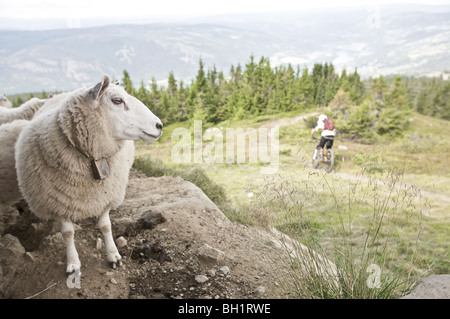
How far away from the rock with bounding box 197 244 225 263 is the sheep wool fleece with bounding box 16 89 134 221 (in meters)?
1.11

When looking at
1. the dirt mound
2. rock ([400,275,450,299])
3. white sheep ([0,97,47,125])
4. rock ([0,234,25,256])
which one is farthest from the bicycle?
rock ([0,234,25,256])

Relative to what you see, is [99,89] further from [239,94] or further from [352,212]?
[239,94]

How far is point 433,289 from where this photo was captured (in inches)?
102

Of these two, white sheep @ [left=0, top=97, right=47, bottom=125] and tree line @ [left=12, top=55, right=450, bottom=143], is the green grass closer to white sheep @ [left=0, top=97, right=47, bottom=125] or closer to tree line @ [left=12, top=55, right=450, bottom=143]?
white sheep @ [left=0, top=97, right=47, bottom=125]

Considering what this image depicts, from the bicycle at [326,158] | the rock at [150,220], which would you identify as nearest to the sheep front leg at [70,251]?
the rock at [150,220]

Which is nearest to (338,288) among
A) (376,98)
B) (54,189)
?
(54,189)

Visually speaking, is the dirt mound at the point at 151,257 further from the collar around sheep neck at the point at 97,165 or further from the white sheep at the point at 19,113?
the white sheep at the point at 19,113

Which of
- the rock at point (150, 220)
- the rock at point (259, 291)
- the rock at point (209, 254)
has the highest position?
the rock at point (150, 220)

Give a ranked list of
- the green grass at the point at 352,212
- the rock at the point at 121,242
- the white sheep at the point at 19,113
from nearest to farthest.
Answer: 1. the green grass at the point at 352,212
2. the rock at the point at 121,242
3. the white sheep at the point at 19,113

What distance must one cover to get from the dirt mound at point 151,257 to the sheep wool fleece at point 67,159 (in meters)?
0.48

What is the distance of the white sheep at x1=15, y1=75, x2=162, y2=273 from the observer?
284 cm

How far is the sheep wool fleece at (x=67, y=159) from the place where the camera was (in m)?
2.87

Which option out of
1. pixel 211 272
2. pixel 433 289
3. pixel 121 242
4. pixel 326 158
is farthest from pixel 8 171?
pixel 326 158
